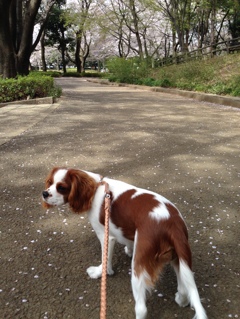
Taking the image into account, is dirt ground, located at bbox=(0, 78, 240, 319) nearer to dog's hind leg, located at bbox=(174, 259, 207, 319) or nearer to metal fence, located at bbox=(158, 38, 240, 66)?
dog's hind leg, located at bbox=(174, 259, 207, 319)

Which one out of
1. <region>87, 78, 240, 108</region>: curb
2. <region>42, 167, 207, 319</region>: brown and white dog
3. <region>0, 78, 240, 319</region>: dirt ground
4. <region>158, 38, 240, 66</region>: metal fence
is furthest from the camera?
<region>158, 38, 240, 66</region>: metal fence

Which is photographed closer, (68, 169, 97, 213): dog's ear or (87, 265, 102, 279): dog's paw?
(68, 169, 97, 213): dog's ear

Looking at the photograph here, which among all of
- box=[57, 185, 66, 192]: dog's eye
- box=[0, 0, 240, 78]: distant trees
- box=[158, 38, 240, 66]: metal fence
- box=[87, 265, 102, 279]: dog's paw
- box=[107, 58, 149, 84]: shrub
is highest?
box=[0, 0, 240, 78]: distant trees

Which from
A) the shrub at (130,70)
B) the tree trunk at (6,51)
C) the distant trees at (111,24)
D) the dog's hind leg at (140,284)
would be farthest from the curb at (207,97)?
the dog's hind leg at (140,284)

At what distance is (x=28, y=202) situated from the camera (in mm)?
3254

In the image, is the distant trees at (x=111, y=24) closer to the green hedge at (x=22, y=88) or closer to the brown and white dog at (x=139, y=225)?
A: the green hedge at (x=22, y=88)

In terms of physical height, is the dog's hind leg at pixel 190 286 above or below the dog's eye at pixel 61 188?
below

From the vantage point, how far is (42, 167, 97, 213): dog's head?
1928 millimetres

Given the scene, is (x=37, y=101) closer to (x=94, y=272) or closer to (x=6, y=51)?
(x=6, y=51)

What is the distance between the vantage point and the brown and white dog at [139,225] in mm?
1622

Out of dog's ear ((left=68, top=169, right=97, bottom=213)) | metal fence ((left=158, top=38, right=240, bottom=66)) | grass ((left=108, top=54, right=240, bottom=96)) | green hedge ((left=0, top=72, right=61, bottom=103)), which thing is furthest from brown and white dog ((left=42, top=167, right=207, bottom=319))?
metal fence ((left=158, top=38, right=240, bottom=66))

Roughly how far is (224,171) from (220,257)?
6.57 feet

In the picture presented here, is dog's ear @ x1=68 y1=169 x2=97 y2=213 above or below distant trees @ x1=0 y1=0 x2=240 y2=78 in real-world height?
below

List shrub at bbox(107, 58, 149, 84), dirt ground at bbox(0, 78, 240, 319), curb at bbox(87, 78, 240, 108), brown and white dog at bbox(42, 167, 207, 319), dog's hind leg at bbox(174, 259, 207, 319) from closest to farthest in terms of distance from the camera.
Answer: dog's hind leg at bbox(174, 259, 207, 319) → brown and white dog at bbox(42, 167, 207, 319) → dirt ground at bbox(0, 78, 240, 319) → curb at bbox(87, 78, 240, 108) → shrub at bbox(107, 58, 149, 84)
